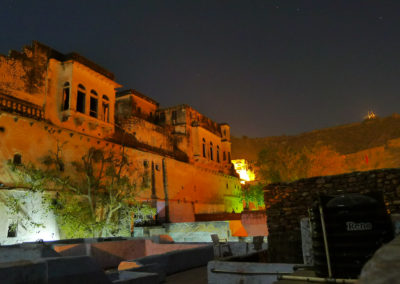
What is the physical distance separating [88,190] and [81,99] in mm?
7162

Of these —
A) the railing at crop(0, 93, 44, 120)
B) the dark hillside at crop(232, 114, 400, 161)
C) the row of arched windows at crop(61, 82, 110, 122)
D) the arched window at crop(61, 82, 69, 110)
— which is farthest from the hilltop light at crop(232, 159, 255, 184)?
the railing at crop(0, 93, 44, 120)

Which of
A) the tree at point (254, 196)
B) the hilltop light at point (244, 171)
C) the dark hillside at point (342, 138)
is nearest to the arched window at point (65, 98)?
the tree at point (254, 196)

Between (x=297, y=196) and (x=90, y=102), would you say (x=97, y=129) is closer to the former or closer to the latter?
(x=90, y=102)

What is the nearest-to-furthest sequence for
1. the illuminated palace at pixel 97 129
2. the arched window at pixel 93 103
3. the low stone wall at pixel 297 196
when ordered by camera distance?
the low stone wall at pixel 297 196 < the illuminated palace at pixel 97 129 < the arched window at pixel 93 103

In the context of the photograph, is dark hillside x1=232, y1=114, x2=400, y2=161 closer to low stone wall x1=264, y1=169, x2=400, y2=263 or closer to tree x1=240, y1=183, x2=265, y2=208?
tree x1=240, y1=183, x2=265, y2=208

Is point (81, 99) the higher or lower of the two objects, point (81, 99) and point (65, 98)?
the higher

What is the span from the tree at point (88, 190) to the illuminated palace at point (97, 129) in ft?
2.25

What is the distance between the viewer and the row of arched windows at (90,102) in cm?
2217

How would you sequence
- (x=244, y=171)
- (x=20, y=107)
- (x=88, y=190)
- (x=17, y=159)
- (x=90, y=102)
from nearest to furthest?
(x=17, y=159) → (x=20, y=107) → (x=88, y=190) → (x=90, y=102) → (x=244, y=171)

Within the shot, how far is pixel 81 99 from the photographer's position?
23.3 meters

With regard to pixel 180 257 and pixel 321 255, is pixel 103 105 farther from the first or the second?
pixel 321 255

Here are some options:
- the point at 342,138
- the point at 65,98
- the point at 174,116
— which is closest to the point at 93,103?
the point at 65,98

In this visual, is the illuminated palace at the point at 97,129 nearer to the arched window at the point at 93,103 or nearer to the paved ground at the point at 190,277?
the arched window at the point at 93,103

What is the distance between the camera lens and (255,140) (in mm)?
104438
